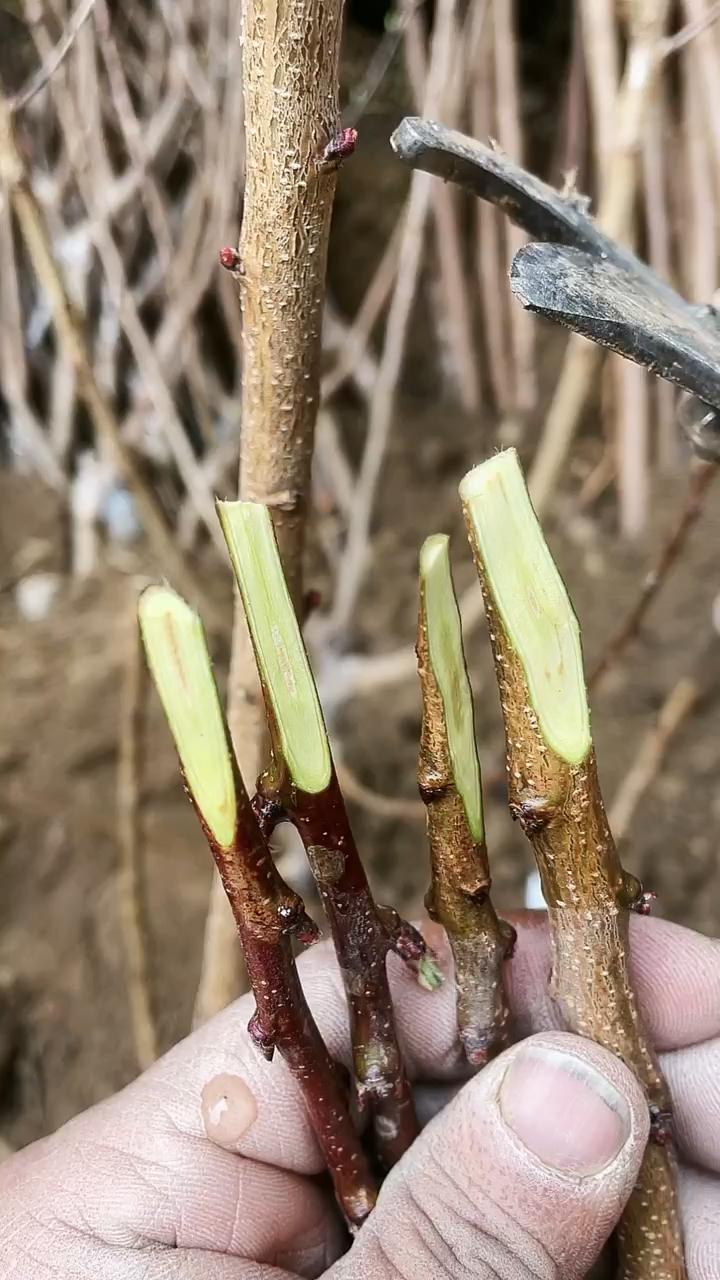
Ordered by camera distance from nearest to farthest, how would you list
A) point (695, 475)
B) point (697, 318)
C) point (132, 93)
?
1. point (697, 318)
2. point (695, 475)
3. point (132, 93)

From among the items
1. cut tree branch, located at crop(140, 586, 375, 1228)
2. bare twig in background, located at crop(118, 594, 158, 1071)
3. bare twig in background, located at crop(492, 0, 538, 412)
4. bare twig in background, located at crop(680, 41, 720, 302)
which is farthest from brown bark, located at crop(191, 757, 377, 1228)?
bare twig in background, located at crop(680, 41, 720, 302)

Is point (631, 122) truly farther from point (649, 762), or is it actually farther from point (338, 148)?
point (649, 762)

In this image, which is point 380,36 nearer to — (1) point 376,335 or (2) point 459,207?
(2) point 459,207

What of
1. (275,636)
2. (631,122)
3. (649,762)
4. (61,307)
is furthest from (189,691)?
(649,762)

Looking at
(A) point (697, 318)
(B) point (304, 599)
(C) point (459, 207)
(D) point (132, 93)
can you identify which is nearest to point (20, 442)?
(D) point (132, 93)

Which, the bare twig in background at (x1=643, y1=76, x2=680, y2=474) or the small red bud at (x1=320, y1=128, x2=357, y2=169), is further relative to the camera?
the bare twig in background at (x1=643, y1=76, x2=680, y2=474)

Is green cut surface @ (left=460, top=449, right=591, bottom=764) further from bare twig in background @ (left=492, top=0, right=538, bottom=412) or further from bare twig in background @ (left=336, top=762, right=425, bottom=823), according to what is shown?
bare twig in background @ (left=492, top=0, right=538, bottom=412)
